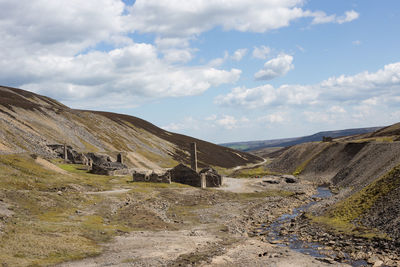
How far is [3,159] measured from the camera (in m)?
72.2

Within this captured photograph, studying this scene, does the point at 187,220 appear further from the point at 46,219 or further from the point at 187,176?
the point at 187,176

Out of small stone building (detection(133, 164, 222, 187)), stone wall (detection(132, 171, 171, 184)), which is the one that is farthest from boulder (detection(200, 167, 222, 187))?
stone wall (detection(132, 171, 171, 184))

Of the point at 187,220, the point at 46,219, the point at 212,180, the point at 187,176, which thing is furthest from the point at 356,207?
the point at 212,180

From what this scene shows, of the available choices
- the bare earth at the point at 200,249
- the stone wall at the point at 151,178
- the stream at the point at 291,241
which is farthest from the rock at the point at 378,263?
the stone wall at the point at 151,178

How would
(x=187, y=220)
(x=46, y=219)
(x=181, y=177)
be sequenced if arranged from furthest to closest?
(x=181, y=177) → (x=187, y=220) → (x=46, y=219)

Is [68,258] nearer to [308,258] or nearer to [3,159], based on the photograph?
[308,258]

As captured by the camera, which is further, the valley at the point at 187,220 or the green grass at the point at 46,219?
the valley at the point at 187,220

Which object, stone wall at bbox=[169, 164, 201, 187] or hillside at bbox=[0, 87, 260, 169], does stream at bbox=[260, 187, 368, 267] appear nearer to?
stone wall at bbox=[169, 164, 201, 187]

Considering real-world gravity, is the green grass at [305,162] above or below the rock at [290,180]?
above

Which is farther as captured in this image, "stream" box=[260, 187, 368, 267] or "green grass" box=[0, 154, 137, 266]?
"stream" box=[260, 187, 368, 267]

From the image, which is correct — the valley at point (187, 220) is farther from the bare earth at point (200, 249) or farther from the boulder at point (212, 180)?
the boulder at point (212, 180)

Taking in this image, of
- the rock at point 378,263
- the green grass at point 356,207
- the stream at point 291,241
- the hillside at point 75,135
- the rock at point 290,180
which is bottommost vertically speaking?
the rock at point 290,180

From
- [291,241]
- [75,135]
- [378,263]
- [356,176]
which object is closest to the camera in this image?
[378,263]

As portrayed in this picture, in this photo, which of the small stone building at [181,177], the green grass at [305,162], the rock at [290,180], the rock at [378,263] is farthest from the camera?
the green grass at [305,162]
